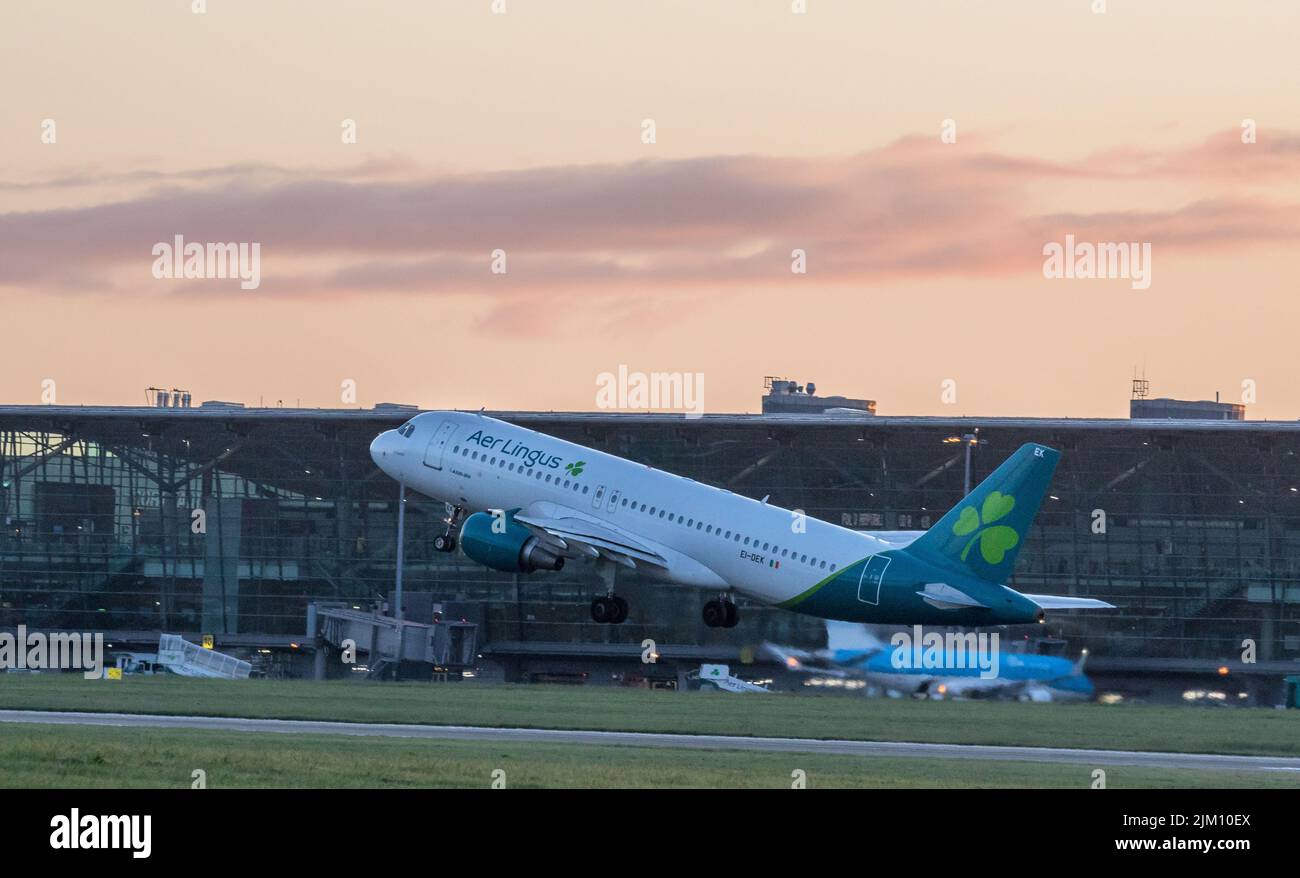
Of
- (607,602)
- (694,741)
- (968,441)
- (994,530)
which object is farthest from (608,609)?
(968,441)

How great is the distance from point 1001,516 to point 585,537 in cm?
1703

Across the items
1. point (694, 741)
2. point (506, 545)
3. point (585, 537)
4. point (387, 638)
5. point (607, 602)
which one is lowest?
point (387, 638)

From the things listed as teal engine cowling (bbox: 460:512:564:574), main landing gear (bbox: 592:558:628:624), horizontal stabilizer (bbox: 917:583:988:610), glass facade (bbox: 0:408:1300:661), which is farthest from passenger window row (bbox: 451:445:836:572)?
glass facade (bbox: 0:408:1300:661)

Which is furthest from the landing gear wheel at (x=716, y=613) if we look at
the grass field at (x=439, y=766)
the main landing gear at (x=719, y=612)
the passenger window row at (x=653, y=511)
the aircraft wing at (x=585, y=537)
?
the grass field at (x=439, y=766)

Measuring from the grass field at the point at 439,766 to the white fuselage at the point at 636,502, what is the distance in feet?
70.4

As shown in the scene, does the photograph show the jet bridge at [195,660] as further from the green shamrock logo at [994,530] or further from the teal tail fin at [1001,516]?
the green shamrock logo at [994,530]

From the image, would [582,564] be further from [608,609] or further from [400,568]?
[608,609]

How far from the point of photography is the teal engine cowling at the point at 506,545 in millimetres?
75562

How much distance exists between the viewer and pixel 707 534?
73500mm

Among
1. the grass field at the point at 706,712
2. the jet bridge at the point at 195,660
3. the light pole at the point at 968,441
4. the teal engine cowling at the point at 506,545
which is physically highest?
the light pole at the point at 968,441

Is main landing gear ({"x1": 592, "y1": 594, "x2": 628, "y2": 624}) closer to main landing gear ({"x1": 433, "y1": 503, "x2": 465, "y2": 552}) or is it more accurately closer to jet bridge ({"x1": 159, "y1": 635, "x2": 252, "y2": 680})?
main landing gear ({"x1": 433, "y1": 503, "x2": 465, "y2": 552})

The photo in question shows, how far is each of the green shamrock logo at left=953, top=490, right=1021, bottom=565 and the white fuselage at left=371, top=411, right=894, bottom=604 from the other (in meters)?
4.07

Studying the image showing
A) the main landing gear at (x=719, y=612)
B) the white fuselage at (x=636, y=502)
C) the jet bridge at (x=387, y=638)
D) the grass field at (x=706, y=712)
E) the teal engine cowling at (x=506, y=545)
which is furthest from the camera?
the jet bridge at (x=387, y=638)

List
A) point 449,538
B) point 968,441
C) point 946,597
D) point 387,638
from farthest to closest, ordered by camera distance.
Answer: point 387,638, point 968,441, point 449,538, point 946,597
